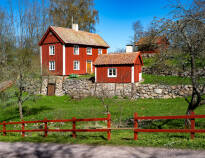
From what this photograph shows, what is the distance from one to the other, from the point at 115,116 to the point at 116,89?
10.5m

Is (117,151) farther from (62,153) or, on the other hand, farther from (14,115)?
(14,115)

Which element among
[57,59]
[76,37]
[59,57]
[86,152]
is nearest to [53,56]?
[57,59]

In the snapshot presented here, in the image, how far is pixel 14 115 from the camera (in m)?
22.1

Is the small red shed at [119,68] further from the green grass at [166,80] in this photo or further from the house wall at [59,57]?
the house wall at [59,57]

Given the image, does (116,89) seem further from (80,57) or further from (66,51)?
(80,57)

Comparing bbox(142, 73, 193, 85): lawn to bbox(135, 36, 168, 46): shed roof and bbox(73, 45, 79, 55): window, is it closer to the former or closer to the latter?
bbox(73, 45, 79, 55): window

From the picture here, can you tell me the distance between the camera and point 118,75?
28.2 metres

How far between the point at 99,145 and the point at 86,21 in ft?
134

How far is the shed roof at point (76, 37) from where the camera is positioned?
34094mm

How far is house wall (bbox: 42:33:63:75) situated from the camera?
1337 inches

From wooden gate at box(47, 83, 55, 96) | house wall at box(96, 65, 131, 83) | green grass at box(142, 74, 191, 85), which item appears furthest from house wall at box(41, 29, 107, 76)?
green grass at box(142, 74, 191, 85)

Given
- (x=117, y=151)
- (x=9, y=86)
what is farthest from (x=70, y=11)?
(x=117, y=151)

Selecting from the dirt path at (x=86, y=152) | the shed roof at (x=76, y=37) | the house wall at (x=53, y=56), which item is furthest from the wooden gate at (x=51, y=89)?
the dirt path at (x=86, y=152)

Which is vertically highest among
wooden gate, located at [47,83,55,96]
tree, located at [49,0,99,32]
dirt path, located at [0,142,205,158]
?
tree, located at [49,0,99,32]
